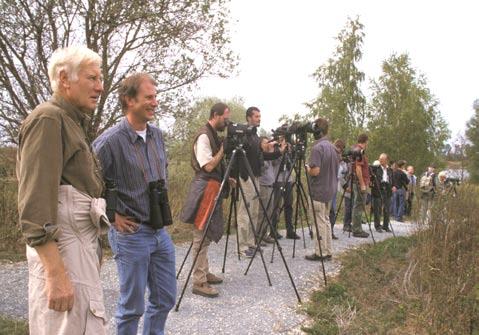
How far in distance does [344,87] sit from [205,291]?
22987 millimetres

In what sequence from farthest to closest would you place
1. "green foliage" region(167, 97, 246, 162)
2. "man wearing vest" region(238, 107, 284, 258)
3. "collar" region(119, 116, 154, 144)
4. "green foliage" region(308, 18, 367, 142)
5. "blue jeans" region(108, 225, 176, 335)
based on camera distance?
"green foliage" region(308, 18, 367, 142), "green foliage" region(167, 97, 246, 162), "man wearing vest" region(238, 107, 284, 258), "collar" region(119, 116, 154, 144), "blue jeans" region(108, 225, 176, 335)

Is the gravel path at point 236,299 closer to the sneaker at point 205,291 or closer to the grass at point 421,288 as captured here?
the sneaker at point 205,291

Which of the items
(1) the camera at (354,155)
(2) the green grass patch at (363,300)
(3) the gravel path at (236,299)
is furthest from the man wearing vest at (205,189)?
(1) the camera at (354,155)

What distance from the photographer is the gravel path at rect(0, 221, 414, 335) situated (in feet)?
13.4

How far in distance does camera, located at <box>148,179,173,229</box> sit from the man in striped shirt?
29mm

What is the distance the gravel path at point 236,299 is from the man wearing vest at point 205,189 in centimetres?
31

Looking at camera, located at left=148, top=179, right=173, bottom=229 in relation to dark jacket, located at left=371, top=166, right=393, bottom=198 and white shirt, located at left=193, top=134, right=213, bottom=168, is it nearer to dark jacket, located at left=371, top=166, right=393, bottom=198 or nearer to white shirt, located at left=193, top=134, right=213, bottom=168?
white shirt, located at left=193, top=134, right=213, bottom=168

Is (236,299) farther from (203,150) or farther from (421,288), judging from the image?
(421,288)

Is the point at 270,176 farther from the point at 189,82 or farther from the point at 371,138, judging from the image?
the point at 371,138

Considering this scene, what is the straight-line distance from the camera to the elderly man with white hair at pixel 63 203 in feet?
5.65

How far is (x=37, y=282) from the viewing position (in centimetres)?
178

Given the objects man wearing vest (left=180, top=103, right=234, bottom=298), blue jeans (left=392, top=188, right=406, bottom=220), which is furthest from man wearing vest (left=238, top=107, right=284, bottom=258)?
blue jeans (left=392, top=188, right=406, bottom=220)

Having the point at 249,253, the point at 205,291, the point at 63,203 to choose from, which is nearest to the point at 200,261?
the point at 205,291

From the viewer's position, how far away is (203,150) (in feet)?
15.0
